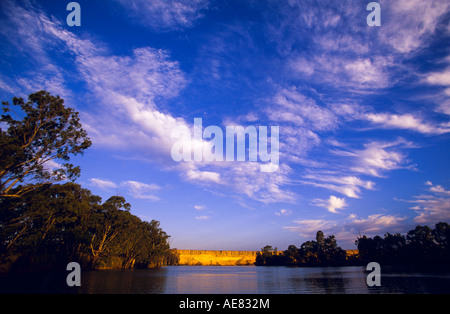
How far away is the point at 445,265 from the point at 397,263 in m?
22.3

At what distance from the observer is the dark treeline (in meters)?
89.2

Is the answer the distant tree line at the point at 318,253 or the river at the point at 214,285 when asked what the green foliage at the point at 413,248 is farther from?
the river at the point at 214,285

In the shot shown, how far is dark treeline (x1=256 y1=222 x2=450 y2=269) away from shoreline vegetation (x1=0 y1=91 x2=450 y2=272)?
36cm

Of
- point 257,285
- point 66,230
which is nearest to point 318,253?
point 257,285

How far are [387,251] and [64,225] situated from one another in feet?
420

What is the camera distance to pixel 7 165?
30000mm

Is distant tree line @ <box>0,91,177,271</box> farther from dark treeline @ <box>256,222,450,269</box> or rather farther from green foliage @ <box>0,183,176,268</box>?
dark treeline @ <box>256,222,450,269</box>

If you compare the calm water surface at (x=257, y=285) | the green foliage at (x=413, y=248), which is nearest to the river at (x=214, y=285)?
the calm water surface at (x=257, y=285)

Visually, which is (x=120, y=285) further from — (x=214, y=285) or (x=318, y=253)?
(x=318, y=253)

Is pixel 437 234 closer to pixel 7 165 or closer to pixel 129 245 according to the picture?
pixel 129 245

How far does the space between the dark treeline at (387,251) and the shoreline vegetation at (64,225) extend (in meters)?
0.36

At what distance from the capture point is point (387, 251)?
358 ft

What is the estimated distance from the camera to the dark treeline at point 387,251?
293 ft
